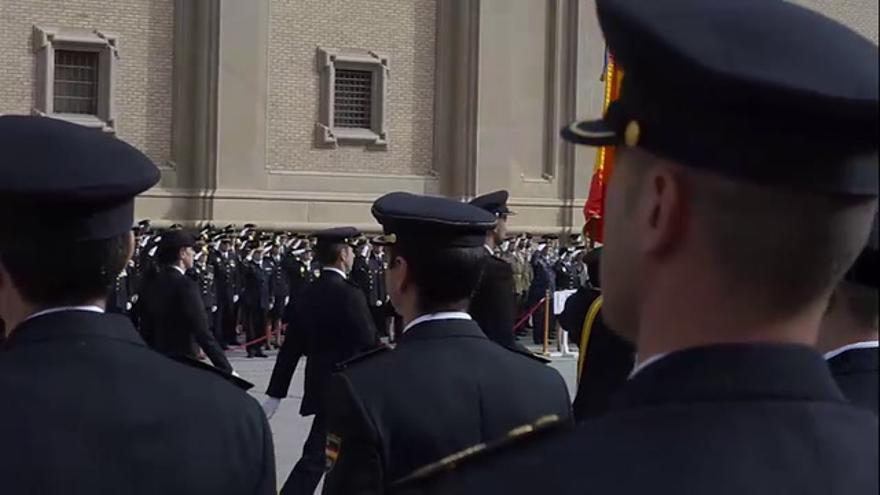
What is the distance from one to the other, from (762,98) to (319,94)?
24.2 m

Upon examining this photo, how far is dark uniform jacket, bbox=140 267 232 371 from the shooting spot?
937 cm

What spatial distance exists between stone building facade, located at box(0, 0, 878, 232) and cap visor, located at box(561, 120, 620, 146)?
22.0m

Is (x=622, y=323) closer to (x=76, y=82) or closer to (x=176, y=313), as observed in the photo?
(x=176, y=313)

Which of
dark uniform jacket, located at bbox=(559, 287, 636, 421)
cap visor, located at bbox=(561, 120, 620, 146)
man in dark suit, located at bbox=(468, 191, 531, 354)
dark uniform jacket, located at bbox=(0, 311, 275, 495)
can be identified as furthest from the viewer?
man in dark suit, located at bbox=(468, 191, 531, 354)

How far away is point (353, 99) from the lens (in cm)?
2581

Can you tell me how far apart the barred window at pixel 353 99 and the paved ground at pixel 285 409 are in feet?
27.5

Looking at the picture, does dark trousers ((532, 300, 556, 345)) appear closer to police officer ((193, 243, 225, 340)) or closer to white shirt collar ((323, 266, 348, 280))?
police officer ((193, 243, 225, 340))

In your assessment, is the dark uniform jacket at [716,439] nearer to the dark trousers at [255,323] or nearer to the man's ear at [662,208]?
the man's ear at [662,208]

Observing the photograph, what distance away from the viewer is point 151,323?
9.68 meters

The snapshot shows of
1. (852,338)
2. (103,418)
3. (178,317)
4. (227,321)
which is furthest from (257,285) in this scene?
(103,418)

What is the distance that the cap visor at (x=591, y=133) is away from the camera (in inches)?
64.2

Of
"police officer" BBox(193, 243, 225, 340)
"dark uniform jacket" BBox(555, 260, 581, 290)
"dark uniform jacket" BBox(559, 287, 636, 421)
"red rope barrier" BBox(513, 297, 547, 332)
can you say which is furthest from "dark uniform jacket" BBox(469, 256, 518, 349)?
"dark uniform jacket" BBox(555, 260, 581, 290)

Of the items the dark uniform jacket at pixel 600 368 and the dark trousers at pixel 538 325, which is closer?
the dark uniform jacket at pixel 600 368

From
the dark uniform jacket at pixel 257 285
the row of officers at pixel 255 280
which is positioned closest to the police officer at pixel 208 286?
the row of officers at pixel 255 280
